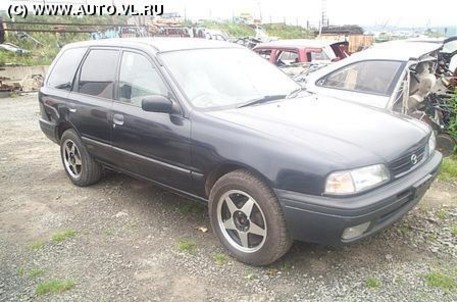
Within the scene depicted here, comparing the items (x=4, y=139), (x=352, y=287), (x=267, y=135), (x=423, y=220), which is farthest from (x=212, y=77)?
(x=4, y=139)

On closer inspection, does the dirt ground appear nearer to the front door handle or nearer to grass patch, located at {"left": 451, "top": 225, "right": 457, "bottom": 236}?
grass patch, located at {"left": 451, "top": 225, "right": 457, "bottom": 236}

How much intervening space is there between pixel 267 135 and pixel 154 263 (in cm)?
136

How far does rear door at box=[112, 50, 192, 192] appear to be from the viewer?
3576mm

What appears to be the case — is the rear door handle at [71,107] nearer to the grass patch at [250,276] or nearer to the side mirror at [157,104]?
the side mirror at [157,104]

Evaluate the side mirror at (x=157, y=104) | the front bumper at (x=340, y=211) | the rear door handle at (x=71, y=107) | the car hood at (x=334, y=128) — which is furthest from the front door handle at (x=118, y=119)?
the front bumper at (x=340, y=211)

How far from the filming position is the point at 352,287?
118 inches

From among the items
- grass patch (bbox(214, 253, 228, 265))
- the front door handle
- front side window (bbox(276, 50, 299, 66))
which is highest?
front side window (bbox(276, 50, 299, 66))

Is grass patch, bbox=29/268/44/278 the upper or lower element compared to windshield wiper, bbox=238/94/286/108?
lower

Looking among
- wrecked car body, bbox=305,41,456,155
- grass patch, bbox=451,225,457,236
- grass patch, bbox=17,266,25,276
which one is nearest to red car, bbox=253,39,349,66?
wrecked car body, bbox=305,41,456,155

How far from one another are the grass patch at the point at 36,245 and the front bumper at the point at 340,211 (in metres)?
2.19

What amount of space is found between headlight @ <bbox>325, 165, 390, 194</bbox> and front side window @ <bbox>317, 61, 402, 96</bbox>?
285 centimetres

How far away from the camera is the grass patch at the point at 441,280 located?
9.71ft

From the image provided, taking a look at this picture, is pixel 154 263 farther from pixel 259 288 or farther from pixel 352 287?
pixel 352 287

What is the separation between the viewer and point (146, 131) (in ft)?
12.5
